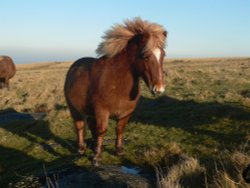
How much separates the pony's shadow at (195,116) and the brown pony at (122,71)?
272 centimetres

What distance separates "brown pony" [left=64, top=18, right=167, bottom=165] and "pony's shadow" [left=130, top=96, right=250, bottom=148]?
272 centimetres

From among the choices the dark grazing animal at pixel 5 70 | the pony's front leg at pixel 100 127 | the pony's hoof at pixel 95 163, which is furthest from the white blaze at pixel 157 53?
the dark grazing animal at pixel 5 70

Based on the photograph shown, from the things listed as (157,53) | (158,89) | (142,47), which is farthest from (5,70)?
(158,89)

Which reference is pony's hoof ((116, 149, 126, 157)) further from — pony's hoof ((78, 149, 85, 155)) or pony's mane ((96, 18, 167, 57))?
pony's mane ((96, 18, 167, 57))

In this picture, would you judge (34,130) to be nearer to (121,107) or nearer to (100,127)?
(100,127)

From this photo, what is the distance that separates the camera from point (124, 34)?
7.90m

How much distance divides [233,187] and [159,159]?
3.04 metres

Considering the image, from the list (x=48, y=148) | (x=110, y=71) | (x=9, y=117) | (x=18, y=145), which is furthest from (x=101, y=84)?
(x=9, y=117)

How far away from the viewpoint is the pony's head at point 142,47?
718 cm

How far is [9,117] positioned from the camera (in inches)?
Result: 604

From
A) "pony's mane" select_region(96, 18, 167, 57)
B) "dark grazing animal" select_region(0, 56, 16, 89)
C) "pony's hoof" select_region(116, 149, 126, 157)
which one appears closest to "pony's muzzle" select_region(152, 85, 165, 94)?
"pony's mane" select_region(96, 18, 167, 57)

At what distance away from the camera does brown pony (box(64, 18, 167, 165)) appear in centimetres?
726

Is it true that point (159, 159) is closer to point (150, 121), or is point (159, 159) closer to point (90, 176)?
point (90, 176)

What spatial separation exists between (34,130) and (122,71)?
6.04 m
